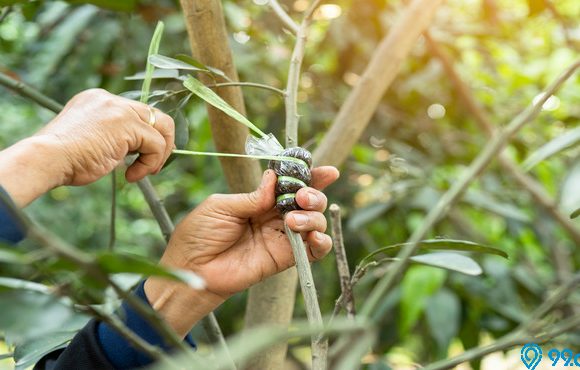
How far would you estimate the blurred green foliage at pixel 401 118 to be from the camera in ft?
4.02

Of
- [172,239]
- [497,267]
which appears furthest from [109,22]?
[497,267]

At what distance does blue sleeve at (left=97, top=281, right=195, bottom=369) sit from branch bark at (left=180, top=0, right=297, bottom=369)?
0.11 meters

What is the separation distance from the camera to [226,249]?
69 cm

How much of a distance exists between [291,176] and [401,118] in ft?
3.31

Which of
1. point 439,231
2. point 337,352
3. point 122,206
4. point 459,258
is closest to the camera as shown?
point 337,352

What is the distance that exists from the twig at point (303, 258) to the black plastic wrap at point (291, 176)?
0.07 ft

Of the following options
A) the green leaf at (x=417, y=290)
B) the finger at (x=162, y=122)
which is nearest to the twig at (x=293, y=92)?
the finger at (x=162, y=122)

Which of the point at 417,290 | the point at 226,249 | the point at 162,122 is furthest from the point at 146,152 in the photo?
the point at 417,290

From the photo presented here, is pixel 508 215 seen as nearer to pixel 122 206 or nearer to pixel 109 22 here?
pixel 109 22

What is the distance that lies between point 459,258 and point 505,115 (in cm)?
103

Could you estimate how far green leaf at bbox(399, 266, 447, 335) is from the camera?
1.14 metres

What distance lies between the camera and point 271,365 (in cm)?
70

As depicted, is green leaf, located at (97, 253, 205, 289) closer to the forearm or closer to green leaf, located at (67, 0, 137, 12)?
the forearm

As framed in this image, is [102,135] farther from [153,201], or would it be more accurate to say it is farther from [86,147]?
[153,201]
